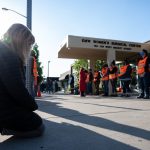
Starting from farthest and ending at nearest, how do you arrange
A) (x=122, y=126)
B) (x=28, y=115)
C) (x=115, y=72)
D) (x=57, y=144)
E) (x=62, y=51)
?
(x=62, y=51) < (x=115, y=72) < (x=122, y=126) < (x=28, y=115) < (x=57, y=144)

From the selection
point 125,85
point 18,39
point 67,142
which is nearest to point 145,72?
point 125,85

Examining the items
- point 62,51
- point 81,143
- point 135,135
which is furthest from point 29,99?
point 62,51

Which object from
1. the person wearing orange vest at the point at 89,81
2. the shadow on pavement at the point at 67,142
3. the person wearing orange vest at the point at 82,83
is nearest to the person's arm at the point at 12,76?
the shadow on pavement at the point at 67,142

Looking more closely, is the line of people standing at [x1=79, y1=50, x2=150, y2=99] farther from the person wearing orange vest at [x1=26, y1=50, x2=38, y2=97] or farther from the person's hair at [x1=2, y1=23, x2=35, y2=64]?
the person's hair at [x1=2, y1=23, x2=35, y2=64]

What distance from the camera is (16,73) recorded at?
3689 mm

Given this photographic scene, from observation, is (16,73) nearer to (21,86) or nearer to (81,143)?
(21,86)

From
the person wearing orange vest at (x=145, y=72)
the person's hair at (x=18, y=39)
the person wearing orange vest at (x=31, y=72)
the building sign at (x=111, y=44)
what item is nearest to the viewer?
the person's hair at (x=18, y=39)

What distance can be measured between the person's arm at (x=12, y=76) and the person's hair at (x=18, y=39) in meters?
0.10

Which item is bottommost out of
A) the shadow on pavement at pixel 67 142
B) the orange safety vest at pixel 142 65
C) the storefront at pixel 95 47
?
the shadow on pavement at pixel 67 142

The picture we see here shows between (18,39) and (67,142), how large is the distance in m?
1.42

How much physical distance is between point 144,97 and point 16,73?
390 inches

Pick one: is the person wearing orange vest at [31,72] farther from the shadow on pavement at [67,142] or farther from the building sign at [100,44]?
the building sign at [100,44]

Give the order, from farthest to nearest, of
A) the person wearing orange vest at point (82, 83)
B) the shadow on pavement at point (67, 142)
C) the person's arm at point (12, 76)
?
the person wearing orange vest at point (82, 83) < the person's arm at point (12, 76) < the shadow on pavement at point (67, 142)

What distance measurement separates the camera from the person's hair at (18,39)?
3826mm
